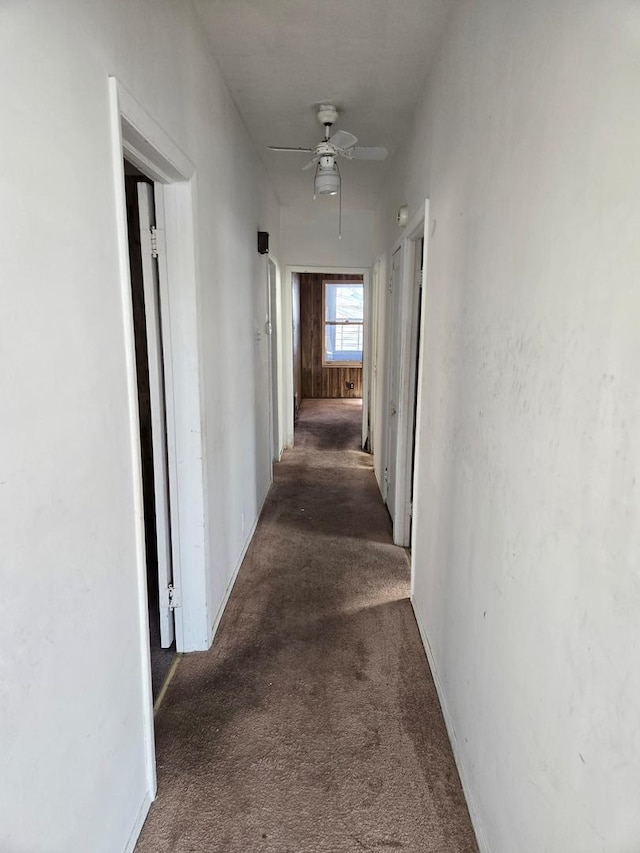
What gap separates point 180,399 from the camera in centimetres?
212

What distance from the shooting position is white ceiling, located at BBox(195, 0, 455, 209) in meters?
2.01

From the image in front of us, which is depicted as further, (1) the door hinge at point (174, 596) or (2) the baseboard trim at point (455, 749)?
(1) the door hinge at point (174, 596)

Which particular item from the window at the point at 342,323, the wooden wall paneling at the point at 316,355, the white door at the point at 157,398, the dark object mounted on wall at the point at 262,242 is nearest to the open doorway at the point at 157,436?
the white door at the point at 157,398

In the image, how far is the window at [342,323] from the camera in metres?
10.1

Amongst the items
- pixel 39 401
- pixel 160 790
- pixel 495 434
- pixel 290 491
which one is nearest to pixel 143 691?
pixel 160 790

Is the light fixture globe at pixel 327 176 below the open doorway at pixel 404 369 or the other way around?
the other way around

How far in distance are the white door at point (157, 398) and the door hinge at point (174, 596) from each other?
14mm

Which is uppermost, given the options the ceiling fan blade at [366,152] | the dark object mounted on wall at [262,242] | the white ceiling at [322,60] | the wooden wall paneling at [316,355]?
the white ceiling at [322,60]

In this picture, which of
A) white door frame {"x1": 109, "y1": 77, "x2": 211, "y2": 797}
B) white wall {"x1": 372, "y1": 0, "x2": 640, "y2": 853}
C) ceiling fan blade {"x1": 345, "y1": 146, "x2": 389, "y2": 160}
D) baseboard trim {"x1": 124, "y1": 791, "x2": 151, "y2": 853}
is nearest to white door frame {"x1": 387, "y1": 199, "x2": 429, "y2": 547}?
ceiling fan blade {"x1": 345, "y1": 146, "x2": 389, "y2": 160}

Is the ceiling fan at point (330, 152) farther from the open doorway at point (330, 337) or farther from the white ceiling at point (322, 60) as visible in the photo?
the open doorway at point (330, 337)

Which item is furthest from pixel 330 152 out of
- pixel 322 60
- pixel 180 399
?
pixel 180 399

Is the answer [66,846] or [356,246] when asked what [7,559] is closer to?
[66,846]

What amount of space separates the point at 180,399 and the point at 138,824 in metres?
1.44

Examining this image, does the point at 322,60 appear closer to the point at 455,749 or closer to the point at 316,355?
the point at 455,749
